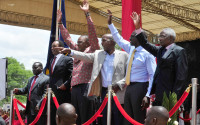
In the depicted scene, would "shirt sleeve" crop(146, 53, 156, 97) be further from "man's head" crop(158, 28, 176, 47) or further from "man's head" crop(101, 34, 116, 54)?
"man's head" crop(101, 34, 116, 54)

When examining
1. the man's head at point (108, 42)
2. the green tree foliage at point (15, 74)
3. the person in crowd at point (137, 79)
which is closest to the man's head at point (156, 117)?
the person in crowd at point (137, 79)

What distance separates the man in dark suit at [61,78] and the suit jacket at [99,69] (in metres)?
0.78

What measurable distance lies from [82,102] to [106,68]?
0.60m

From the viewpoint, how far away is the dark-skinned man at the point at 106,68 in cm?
493

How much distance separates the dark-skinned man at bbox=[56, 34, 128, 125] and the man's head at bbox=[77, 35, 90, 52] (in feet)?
1.18

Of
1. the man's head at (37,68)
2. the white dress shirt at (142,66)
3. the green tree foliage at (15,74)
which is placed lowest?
the green tree foliage at (15,74)

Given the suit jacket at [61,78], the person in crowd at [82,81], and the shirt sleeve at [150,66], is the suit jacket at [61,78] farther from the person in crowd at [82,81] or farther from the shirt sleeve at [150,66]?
the shirt sleeve at [150,66]

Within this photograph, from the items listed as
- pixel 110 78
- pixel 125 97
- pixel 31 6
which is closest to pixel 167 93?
pixel 125 97

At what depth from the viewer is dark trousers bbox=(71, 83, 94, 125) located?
202 inches

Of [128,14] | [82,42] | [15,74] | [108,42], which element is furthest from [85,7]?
[15,74]

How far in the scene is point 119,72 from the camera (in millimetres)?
5062

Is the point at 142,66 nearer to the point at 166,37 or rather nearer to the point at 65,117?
the point at 166,37

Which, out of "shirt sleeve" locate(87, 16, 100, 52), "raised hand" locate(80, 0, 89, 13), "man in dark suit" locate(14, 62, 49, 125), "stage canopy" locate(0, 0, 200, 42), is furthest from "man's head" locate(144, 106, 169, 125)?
"stage canopy" locate(0, 0, 200, 42)

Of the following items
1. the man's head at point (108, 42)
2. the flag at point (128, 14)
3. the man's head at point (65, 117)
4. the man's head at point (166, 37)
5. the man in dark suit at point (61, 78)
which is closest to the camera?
the man's head at point (65, 117)
